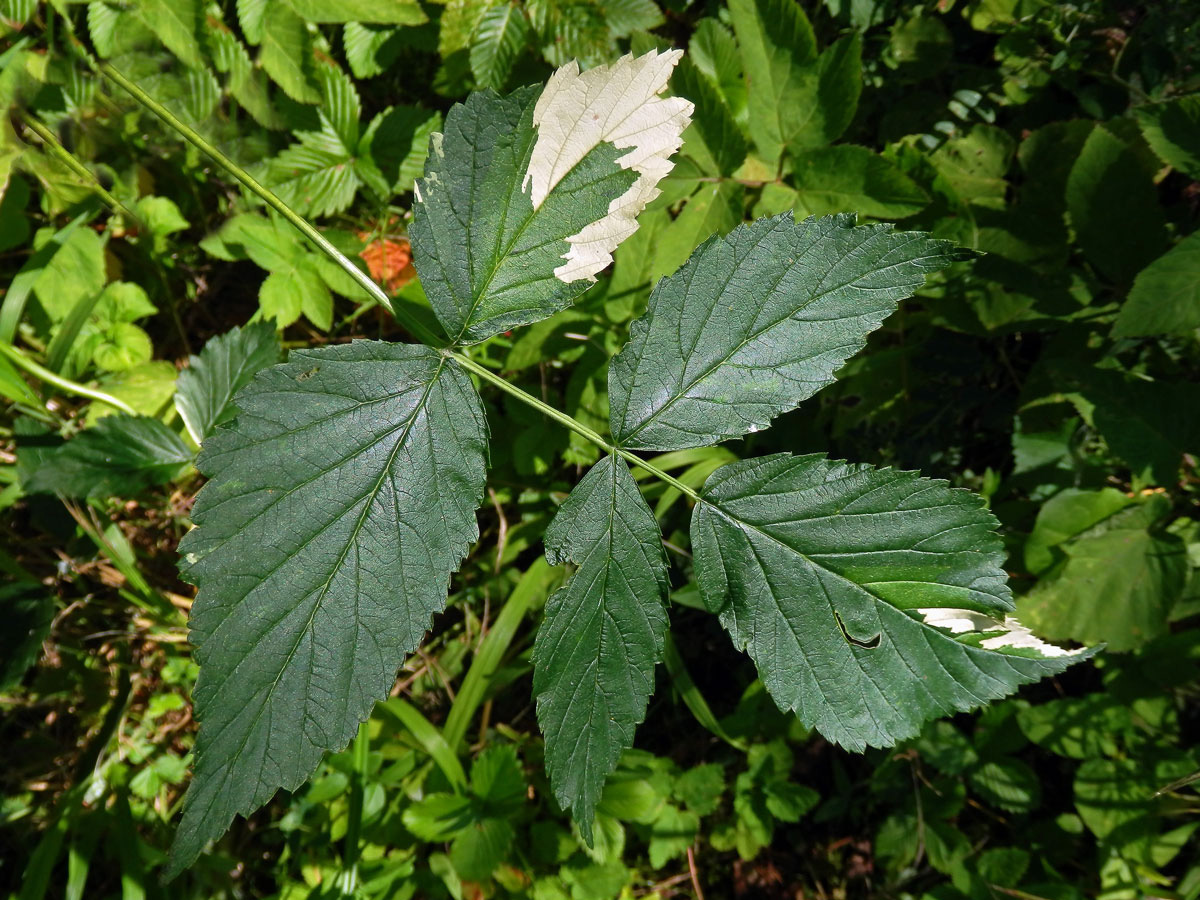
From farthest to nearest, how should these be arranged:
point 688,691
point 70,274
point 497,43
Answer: point 70,274 → point 688,691 → point 497,43

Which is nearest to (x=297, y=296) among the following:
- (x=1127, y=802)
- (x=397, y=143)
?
(x=397, y=143)

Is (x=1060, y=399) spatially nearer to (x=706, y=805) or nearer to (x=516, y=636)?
(x=706, y=805)

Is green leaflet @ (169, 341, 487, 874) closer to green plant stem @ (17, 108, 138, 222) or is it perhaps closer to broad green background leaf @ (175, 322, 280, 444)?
broad green background leaf @ (175, 322, 280, 444)

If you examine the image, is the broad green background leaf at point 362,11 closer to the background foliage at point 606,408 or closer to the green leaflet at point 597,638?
the background foliage at point 606,408

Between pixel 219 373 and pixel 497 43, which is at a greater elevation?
pixel 497 43

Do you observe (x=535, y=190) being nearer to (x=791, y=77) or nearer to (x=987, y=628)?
(x=791, y=77)

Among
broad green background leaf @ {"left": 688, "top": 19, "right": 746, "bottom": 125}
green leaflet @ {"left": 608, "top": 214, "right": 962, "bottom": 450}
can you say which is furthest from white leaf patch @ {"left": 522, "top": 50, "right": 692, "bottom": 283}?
broad green background leaf @ {"left": 688, "top": 19, "right": 746, "bottom": 125}

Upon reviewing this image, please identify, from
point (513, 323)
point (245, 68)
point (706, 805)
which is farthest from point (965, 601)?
point (245, 68)
